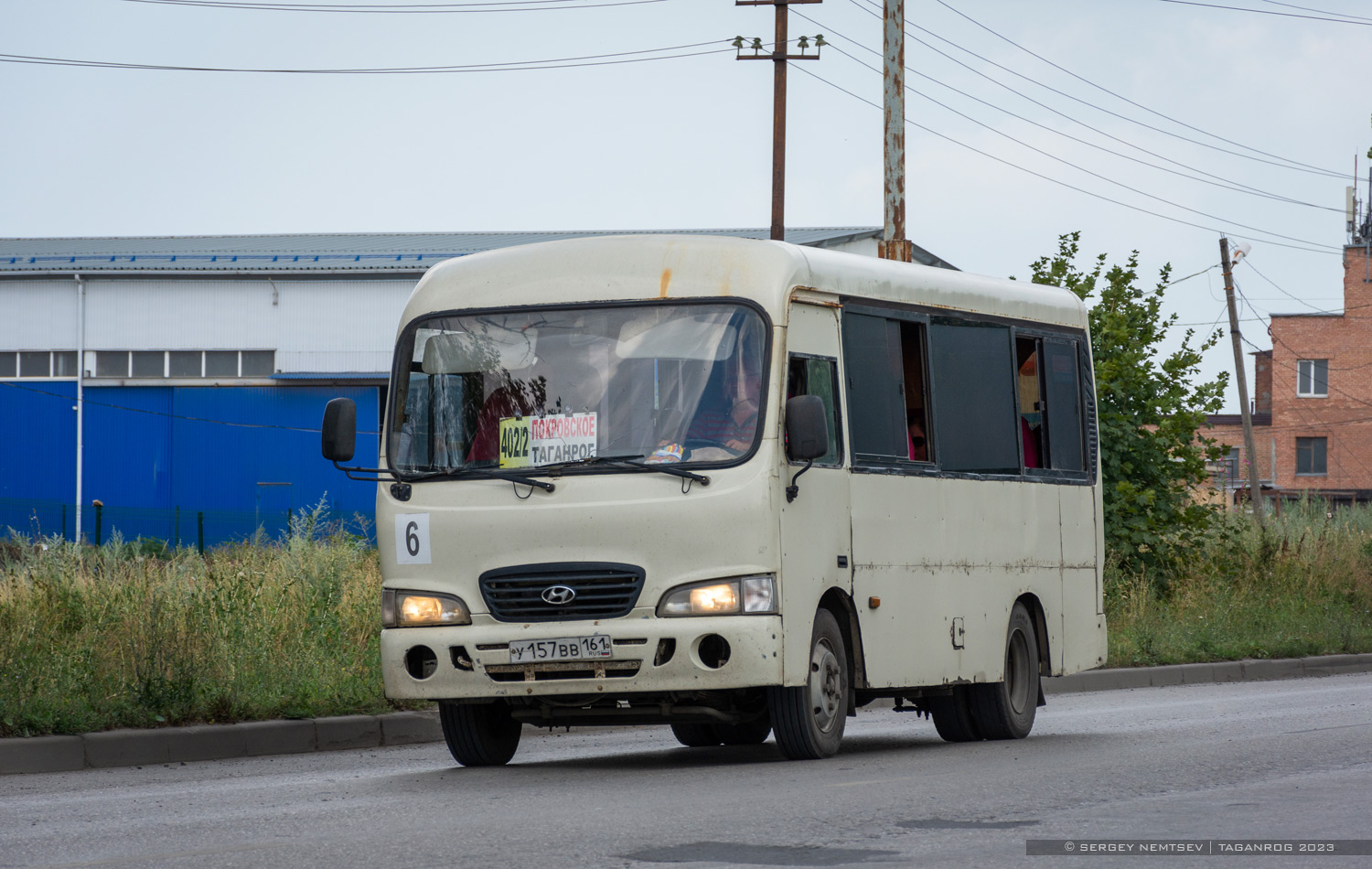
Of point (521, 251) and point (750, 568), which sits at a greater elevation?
point (521, 251)

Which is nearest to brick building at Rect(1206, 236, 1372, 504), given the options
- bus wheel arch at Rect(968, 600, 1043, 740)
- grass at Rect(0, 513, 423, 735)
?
grass at Rect(0, 513, 423, 735)

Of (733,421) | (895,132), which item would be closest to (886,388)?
(733,421)

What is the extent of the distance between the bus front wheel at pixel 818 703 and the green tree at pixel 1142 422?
43.2 ft

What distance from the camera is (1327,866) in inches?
250

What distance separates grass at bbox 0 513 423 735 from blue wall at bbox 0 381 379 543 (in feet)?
104

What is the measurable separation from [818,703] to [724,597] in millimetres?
1052

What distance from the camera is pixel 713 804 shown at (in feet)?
27.5

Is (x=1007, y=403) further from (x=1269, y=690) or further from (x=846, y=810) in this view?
(x=1269, y=690)

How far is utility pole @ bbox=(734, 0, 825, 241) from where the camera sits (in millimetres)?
30031

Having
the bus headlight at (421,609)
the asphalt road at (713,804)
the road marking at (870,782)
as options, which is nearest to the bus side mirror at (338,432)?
the bus headlight at (421,609)

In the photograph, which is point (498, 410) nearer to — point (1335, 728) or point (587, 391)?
point (587, 391)

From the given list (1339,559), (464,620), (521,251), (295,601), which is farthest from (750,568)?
(1339,559)

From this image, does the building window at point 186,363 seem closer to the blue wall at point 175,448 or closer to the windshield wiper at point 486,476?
the blue wall at point 175,448

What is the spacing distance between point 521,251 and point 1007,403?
12.6 feet
